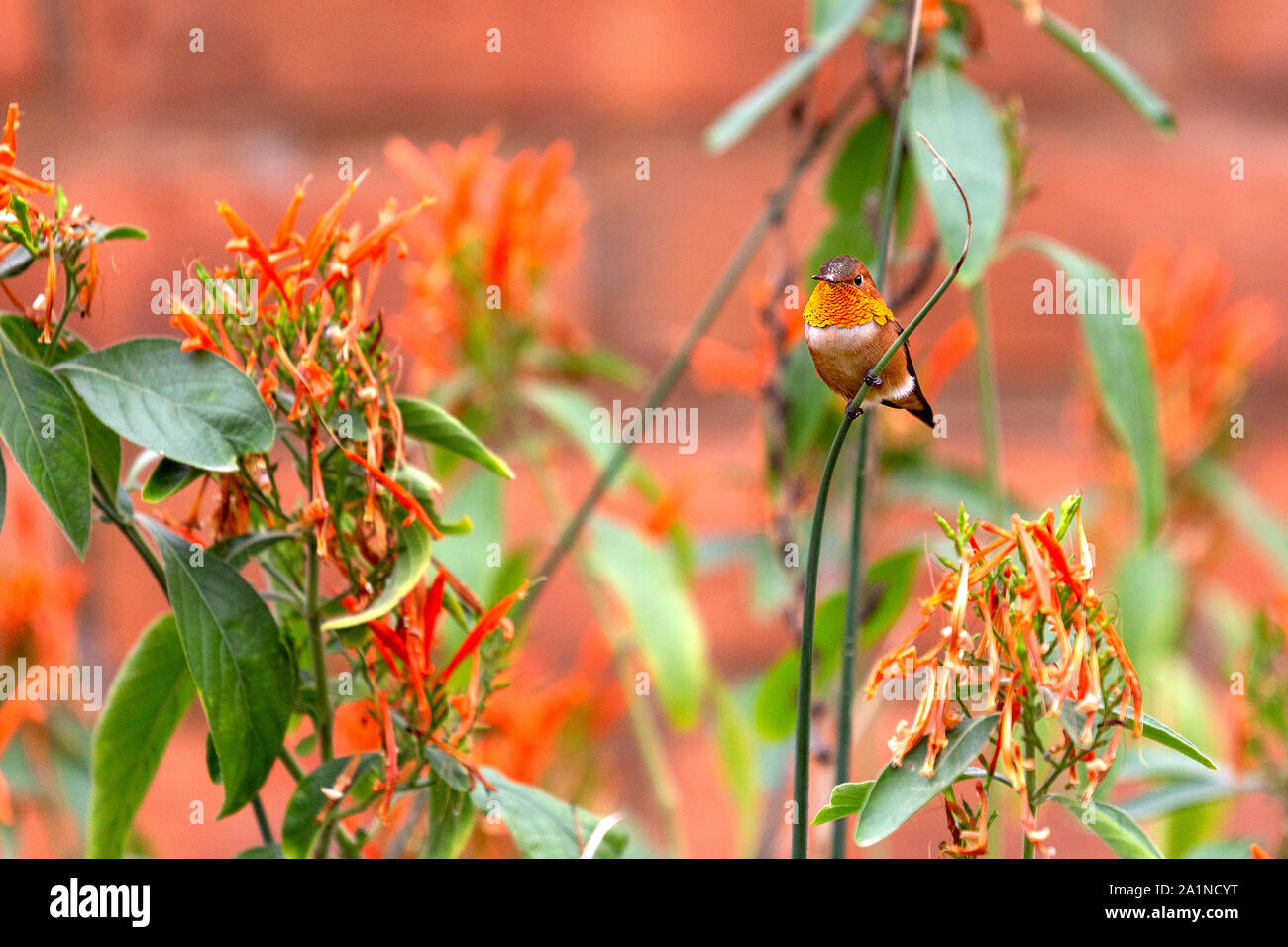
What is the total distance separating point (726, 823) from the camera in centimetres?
79

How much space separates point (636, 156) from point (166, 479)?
609mm

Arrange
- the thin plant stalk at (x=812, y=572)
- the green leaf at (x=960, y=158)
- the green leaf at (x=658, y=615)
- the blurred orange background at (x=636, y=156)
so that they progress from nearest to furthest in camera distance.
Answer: the thin plant stalk at (x=812, y=572)
the green leaf at (x=960, y=158)
the green leaf at (x=658, y=615)
the blurred orange background at (x=636, y=156)

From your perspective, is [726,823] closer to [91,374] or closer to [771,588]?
[771,588]

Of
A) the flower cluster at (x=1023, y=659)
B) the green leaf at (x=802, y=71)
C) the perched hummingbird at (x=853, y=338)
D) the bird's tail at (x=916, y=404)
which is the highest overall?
the green leaf at (x=802, y=71)

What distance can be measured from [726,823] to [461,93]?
489 millimetres

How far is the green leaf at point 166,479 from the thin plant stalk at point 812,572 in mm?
104

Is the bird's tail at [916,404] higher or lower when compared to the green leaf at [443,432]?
lower

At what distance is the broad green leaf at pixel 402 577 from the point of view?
A: 177mm

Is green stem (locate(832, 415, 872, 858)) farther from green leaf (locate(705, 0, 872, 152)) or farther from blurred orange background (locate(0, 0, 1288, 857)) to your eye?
blurred orange background (locate(0, 0, 1288, 857))

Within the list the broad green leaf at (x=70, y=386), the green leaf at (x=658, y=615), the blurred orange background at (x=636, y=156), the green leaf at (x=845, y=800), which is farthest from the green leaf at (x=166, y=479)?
the blurred orange background at (x=636, y=156)

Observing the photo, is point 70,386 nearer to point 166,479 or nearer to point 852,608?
point 166,479

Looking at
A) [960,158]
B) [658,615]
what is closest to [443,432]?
[960,158]

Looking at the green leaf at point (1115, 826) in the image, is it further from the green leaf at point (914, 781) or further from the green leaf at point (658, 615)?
the green leaf at point (658, 615)

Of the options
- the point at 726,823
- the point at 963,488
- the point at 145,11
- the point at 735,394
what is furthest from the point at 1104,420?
the point at 145,11
